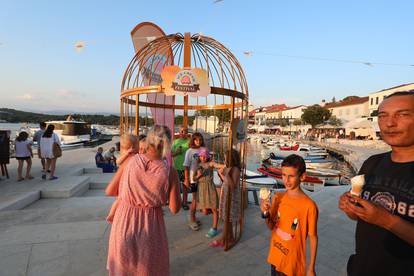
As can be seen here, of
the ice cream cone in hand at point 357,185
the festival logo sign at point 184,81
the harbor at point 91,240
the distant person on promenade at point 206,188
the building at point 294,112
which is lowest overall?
the harbor at point 91,240

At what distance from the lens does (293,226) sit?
198cm

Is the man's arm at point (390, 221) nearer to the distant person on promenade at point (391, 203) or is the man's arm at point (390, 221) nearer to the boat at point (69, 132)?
the distant person on promenade at point (391, 203)

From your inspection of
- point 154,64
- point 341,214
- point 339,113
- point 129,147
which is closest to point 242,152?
point 129,147

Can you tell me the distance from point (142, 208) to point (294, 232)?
1359 mm

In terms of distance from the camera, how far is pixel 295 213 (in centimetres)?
197

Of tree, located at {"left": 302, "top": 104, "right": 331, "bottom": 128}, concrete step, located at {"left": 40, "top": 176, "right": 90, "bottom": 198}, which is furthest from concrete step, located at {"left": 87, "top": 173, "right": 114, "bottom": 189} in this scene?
tree, located at {"left": 302, "top": 104, "right": 331, "bottom": 128}

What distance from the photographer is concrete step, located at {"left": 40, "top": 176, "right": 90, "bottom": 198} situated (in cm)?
579

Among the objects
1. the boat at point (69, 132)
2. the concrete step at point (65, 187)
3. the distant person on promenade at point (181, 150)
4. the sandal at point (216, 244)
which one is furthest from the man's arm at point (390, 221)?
the boat at point (69, 132)

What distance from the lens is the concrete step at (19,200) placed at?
4.73 metres

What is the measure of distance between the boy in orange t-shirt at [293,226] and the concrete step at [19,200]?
17.6ft

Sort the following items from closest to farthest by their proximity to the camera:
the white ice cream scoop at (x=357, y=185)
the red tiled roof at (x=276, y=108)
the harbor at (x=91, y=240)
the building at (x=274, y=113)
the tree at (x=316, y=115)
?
the white ice cream scoop at (x=357, y=185) < the harbor at (x=91, y=240) < the tree at (x=316, y=115) < the building at (x=274, y=113) < the red tiled roof at (x=276, y=108)

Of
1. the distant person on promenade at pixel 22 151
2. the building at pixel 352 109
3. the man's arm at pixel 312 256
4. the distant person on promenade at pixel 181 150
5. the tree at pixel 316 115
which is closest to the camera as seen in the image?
the man's arm at pixel 312 256

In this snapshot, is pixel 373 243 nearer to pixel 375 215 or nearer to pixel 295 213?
pixel 375 215

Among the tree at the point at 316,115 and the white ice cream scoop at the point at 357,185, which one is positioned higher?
the tree at the point at 316,115
